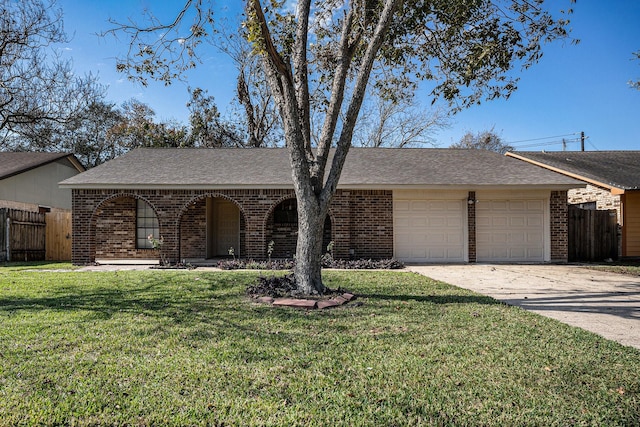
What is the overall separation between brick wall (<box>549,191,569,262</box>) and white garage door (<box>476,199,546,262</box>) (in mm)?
287

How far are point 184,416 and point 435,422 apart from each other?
5.34 feet

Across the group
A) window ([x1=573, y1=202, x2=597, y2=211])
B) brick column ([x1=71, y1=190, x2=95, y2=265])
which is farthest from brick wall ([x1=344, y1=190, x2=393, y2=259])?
window ([x1=573, y1=202, x2=597, y2=211])

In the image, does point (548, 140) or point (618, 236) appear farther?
point (548, 140)

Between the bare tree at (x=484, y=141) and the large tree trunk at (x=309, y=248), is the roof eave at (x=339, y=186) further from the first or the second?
the bare tree at (x=484, y=141)

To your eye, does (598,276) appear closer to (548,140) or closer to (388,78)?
(388,78)

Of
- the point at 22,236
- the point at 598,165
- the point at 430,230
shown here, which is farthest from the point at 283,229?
the point at 598,165

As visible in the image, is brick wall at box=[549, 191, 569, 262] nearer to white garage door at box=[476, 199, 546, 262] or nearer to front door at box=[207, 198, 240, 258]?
white garage door at box=[476, 199, 546, 262]

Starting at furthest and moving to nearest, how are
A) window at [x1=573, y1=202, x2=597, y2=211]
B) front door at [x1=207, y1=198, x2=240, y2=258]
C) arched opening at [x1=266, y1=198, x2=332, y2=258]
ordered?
window at [x1=573, y1=202, x2=597, y2=211]
front door at [x1=207, y1=198, x2=240, y2=258]
arched opening at [x1=266, y1=198, x2=332, y2=258]

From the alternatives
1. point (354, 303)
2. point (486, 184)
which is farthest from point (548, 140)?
point (354, 303)

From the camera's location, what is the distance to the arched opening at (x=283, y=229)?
45.1 feet

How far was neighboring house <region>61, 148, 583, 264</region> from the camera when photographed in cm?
1253

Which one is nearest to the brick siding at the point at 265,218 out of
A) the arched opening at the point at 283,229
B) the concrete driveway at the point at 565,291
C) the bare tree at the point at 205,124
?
the arched opening at the point at 283,229

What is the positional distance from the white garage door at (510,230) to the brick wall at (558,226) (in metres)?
0.29

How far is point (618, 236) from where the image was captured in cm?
1427
